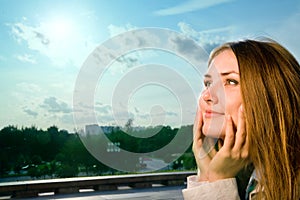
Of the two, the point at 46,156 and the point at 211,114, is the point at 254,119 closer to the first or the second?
the point at 211,114

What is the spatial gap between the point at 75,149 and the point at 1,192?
6.57m

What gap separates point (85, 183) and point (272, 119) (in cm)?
1298

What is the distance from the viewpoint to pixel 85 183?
1414 cm

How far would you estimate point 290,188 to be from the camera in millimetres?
1660

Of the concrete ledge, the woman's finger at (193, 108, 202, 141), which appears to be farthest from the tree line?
the woman's finger at (193, 108, 202, 141)

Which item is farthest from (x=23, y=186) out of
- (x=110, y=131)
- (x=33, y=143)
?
(x=110, y=131)

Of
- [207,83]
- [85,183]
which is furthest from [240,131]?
[85,183]

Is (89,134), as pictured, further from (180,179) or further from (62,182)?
(180,179)

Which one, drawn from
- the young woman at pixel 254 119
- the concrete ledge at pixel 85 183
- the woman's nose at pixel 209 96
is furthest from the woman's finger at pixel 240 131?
the concrete ledge at pixel 85 183

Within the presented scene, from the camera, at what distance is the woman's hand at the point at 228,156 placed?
1703mm

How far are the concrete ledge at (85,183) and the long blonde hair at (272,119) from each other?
1223cm

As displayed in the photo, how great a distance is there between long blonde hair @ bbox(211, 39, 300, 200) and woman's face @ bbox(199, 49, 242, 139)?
0.04 meters

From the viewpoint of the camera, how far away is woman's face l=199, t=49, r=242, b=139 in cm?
170

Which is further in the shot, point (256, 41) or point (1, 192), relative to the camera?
point (1, 192)
